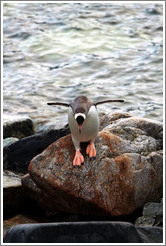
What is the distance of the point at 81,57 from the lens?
14.8 metres

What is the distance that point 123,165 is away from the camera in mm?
6000

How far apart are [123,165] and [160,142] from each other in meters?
1.14

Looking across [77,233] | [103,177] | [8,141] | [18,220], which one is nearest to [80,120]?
[103,177]

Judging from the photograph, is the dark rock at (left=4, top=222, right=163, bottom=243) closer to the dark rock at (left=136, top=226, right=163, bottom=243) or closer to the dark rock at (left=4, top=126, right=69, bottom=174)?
the dark rock at (left=136, top=226, right=163, bottom=243)

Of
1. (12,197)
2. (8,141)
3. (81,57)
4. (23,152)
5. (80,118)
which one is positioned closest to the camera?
(80,118)

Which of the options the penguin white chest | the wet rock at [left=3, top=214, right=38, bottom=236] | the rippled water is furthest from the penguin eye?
the rippled water

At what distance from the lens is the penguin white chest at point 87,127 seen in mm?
5754

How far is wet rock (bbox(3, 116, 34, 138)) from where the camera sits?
30.7 ft

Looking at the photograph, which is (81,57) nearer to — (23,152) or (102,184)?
(23,152)

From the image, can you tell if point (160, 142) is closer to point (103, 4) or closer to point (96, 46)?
point (96, 46)

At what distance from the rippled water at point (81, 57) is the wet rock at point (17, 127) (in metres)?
0.66

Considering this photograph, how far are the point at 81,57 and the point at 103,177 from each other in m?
9.46

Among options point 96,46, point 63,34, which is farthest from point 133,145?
point 63,34

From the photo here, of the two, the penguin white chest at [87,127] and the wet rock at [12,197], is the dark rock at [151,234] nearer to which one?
the penguin white chest at [87,127]
